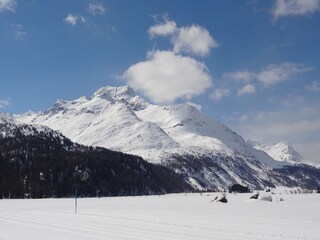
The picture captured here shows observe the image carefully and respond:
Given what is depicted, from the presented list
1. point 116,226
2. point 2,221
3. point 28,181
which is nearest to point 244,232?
point 116,226

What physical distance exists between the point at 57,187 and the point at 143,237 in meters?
179

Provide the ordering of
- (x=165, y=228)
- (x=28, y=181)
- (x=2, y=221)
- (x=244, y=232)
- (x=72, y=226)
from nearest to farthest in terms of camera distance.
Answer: (x=244, y=232) < (x=165, y=228) < (x=72, y=226) < (x=2, y=221) < (x=28, y=181)

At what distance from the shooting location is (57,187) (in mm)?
195375

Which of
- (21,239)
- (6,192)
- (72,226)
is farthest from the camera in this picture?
(6,192)

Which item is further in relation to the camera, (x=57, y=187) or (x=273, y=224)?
(x=57, y=187)

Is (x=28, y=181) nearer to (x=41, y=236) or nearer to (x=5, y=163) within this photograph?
(x=5, y=163)

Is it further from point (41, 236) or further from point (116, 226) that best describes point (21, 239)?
point (116, 226)

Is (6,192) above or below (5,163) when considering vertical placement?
below

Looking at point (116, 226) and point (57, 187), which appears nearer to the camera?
point (116, 226)

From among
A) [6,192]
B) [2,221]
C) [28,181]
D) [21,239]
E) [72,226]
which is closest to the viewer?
[21,239]

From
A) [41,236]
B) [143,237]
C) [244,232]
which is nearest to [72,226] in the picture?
[41,236]

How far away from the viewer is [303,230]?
85.8ft

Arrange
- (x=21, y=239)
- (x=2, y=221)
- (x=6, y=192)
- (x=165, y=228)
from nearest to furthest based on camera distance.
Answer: (x=21, y=239) < (x=165, y=228) < (x=2, y=221) < (x=6, y=192)

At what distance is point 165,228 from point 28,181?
6639 inches
